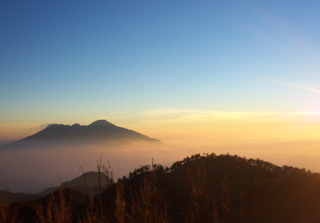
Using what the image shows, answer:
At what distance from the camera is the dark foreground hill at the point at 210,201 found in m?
3.24

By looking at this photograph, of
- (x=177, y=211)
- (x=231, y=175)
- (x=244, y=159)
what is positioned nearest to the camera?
(x=177, y=211)

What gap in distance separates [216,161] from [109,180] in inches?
490

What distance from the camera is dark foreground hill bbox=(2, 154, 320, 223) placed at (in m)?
3.24

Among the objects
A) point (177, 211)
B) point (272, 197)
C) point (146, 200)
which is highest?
point (146, 200)

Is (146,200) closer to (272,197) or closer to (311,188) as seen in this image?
(272,197)

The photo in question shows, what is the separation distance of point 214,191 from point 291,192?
313cm

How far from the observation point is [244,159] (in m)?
15.2

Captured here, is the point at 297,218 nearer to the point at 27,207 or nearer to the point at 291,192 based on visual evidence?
the point at 291,192

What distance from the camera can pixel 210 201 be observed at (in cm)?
847

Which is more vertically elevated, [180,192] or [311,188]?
[311,188]

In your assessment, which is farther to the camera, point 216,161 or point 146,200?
point 216,161

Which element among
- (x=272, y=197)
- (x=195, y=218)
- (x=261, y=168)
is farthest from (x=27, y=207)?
(x=261, y=168)

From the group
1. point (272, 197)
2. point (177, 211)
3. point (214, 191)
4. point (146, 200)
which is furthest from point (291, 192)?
point (146, 200)

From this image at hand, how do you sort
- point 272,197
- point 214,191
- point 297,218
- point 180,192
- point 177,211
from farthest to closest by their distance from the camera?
point 180,192, point 214,191, point 177,211, point 272,197, point 297,218
